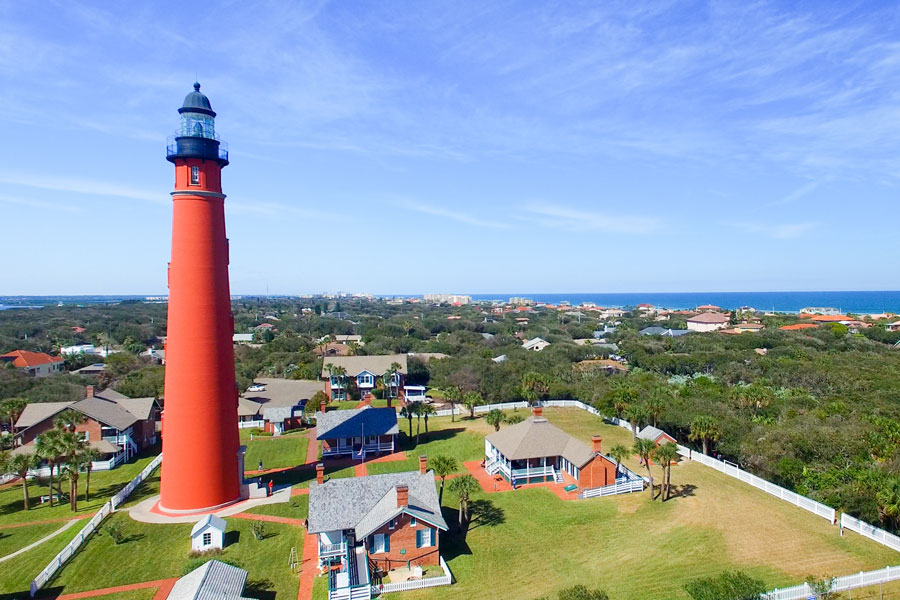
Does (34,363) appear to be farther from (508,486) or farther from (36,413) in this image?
(508,486)

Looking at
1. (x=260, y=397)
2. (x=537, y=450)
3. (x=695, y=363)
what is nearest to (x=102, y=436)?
(x=260, y=397)

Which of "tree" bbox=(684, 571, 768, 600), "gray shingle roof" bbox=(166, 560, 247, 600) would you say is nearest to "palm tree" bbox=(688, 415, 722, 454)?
"tree" bbox=(684, 571, 768, 600)

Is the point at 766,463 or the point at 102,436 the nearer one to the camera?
the point at 766,463

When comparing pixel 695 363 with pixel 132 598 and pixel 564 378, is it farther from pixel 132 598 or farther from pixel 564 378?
pixel 132 598

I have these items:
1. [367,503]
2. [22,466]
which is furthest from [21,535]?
[367,503]

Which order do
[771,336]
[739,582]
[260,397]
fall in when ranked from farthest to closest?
[771,336], [260,397], [739,582]

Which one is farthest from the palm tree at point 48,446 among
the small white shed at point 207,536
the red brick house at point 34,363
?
the red brick house at point 34,363

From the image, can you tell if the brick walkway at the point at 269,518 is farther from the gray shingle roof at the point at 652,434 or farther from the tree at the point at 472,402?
the tree at the point at 472,402
